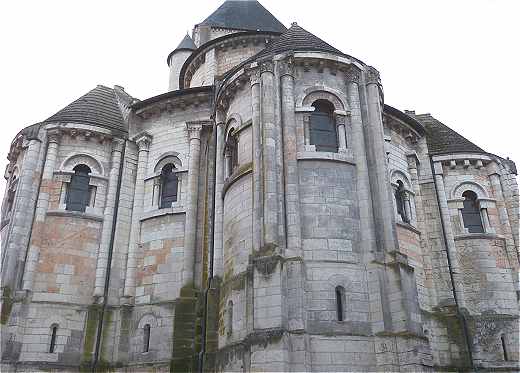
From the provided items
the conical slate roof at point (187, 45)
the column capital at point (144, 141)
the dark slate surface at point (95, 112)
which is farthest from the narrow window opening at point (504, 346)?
the conical slate roof at point (187, 45)

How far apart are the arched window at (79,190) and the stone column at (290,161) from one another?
8883mm

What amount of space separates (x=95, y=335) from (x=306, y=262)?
8.45 metres

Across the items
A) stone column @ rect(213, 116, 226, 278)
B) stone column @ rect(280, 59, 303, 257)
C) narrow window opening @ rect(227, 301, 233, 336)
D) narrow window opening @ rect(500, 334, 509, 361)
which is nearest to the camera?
stone column @ rect(280, 59, 303, 257)

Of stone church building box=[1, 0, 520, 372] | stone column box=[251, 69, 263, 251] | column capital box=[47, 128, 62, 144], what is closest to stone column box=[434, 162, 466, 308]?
stone church building box=[1, 0, 520, 372]

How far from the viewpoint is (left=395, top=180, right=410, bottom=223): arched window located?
64.1 ft

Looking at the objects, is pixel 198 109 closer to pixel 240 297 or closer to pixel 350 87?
pixel 350 87

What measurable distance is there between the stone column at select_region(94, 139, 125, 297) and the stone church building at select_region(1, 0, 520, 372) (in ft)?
0.19

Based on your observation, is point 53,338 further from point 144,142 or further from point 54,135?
point 144,142

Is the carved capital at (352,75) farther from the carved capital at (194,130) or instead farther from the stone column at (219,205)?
the carved capital at (194,130)

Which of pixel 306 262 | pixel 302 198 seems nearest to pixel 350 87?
pixel 302 198

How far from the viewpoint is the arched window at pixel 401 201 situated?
1955 centimetres

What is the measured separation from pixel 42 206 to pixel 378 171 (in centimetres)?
1235

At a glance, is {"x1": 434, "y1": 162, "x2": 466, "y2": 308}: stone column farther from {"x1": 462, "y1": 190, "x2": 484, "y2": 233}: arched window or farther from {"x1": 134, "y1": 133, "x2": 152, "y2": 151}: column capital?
{"x1": 134, "y1": 133, "x2": 152, "y2": 151}: column capital

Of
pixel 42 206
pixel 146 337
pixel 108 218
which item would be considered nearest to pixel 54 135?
pixel 42 206
